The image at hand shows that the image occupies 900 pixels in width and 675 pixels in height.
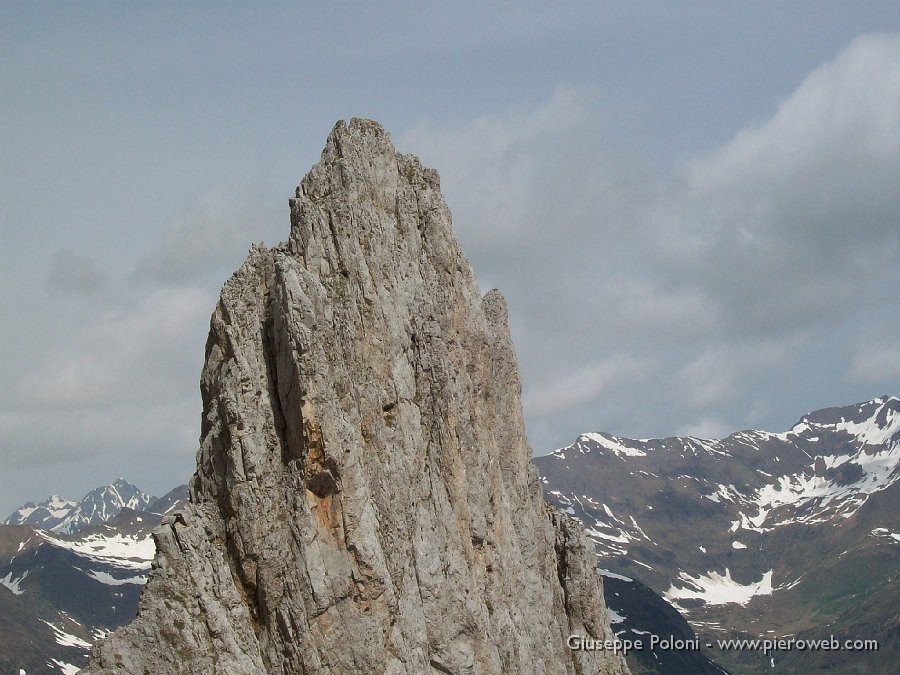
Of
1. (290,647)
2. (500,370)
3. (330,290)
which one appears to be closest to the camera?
(290,647)

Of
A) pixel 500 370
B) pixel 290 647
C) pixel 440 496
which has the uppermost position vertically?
pixel 500 370

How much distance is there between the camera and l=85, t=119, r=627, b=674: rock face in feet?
180

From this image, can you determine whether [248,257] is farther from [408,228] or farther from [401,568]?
[401,568]

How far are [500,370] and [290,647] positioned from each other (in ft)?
100

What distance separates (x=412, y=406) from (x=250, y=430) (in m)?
11.1

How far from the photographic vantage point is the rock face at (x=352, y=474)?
54812mm

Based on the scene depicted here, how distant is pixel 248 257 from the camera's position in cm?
6297

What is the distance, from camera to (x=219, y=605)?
54875 mm

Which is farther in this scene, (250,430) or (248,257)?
(248,257)

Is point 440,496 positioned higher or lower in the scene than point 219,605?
Result: higher

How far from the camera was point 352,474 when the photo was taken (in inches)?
2227

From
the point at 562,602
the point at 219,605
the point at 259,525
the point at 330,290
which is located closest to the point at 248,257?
the point at 330,290

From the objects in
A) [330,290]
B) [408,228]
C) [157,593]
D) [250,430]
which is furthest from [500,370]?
[157,593]

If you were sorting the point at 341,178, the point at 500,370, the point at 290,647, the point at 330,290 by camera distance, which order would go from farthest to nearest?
the point at 500,370, the point at 341,178, the point at 330,290, the point at 290,647
